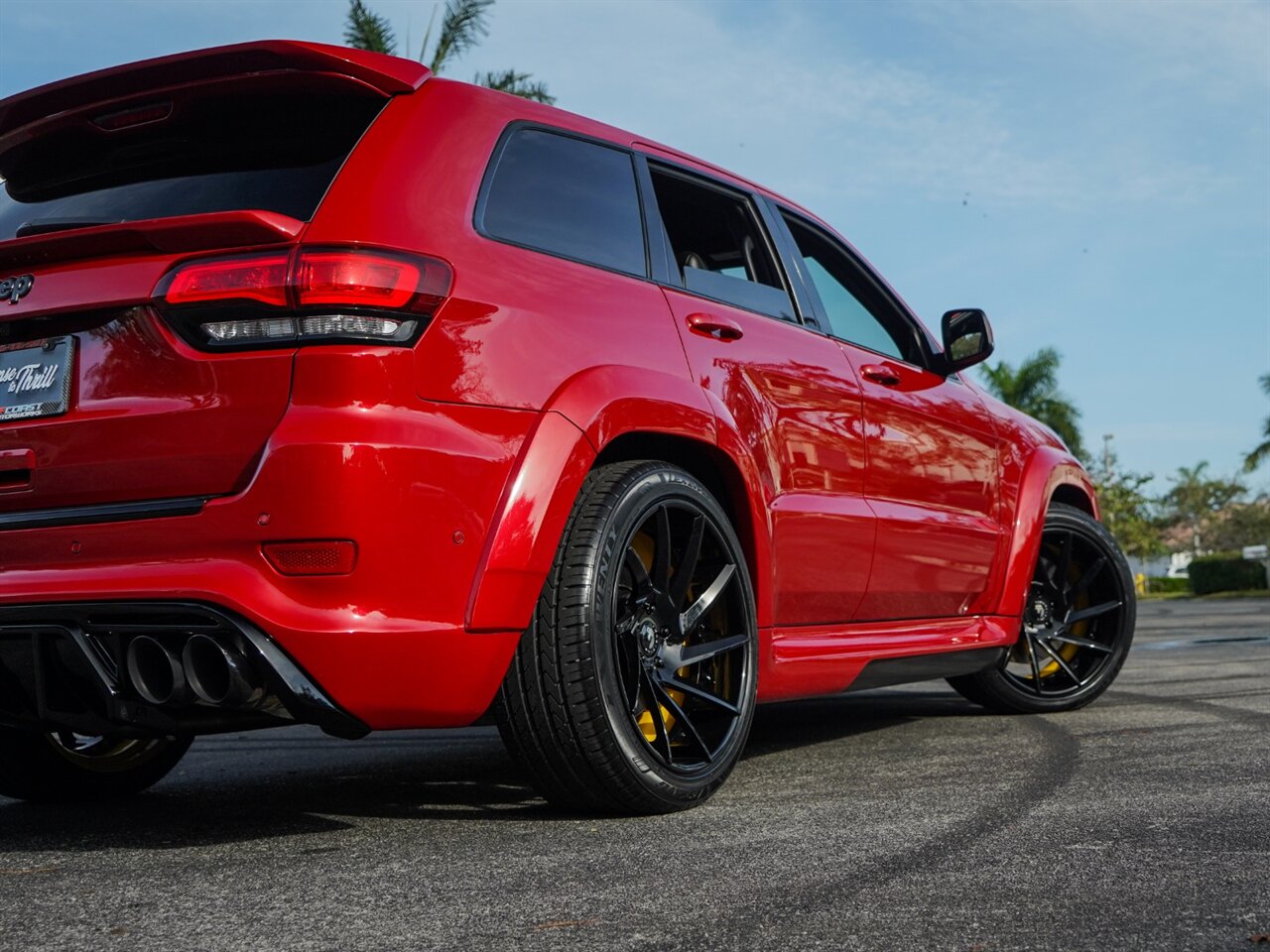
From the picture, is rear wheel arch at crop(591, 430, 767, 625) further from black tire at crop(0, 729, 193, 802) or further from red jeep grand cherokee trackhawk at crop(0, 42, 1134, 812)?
black tire at crop(0, 729, 193, 802)

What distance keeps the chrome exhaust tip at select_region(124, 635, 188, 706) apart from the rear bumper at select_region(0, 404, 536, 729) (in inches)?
4.2

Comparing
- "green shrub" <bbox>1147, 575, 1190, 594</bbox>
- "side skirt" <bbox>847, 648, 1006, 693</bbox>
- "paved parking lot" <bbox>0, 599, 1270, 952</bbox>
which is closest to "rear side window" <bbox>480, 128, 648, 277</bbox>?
"paved parking lot" <bbox>0, 599, 1270, 952</bbox>

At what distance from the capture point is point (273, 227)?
2.85 meters

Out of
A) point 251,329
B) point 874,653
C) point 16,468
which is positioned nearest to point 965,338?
point 874,653

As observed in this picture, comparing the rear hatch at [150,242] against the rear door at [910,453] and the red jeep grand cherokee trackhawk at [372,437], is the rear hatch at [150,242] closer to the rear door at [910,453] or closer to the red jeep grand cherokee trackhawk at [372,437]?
the red jeep grand cherokee trackhawk at [372,437]

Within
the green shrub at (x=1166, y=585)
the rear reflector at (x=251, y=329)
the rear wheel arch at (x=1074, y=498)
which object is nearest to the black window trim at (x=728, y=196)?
the rear reflector at (x=251, y=329)

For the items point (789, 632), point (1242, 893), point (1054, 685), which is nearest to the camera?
point (1242, 893)

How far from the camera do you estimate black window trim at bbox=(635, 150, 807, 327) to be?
12.7 feet

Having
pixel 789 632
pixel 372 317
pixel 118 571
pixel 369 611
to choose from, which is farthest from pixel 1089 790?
pixel 118 571

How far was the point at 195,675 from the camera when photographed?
9.27 feet

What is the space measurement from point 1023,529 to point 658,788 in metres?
2.63

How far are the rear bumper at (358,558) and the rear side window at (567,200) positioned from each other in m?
0.60

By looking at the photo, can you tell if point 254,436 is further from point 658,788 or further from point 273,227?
point 658,788

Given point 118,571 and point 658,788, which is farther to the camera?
point 658,788
